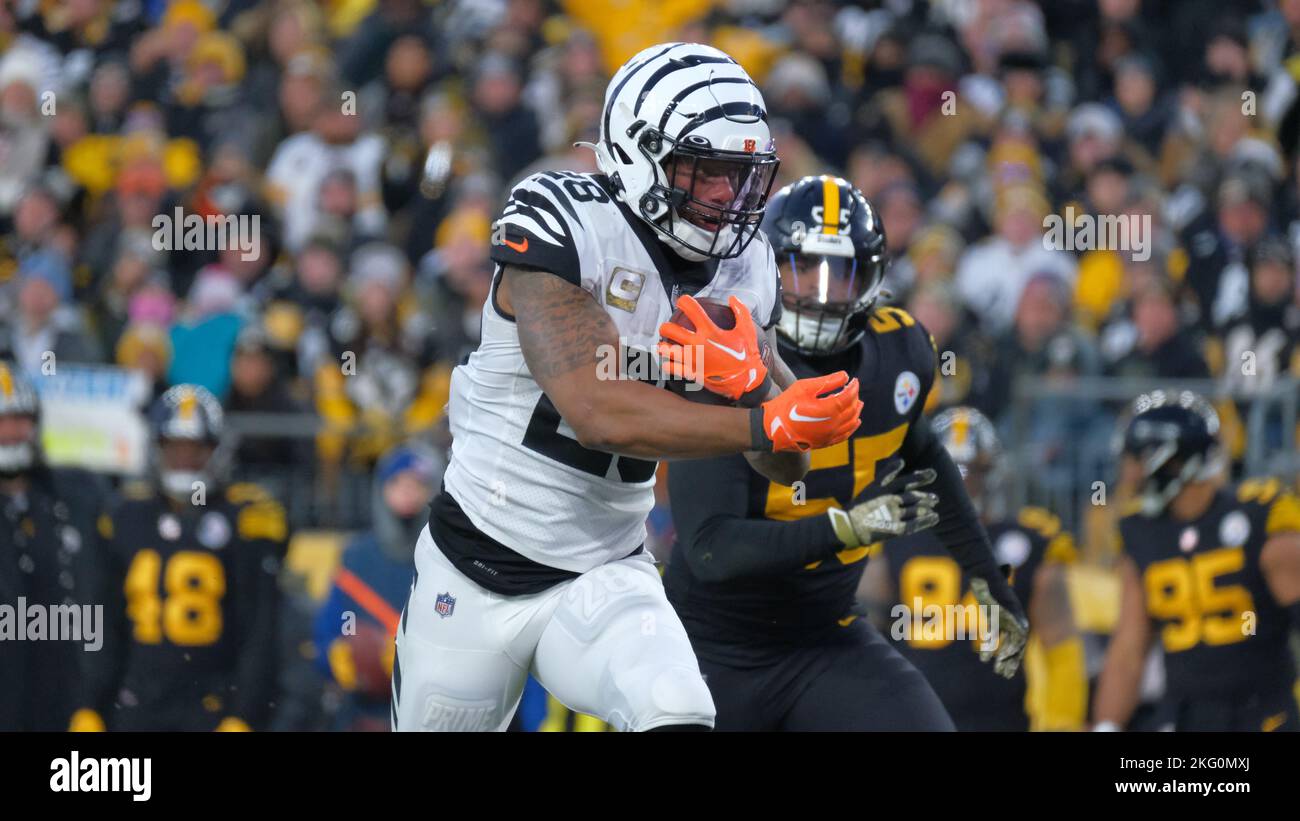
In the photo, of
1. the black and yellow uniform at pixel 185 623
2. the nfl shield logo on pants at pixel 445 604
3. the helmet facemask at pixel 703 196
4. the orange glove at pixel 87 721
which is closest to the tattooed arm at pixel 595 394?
the helmet facemask at pixel 703 196

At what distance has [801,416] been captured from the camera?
415 cm

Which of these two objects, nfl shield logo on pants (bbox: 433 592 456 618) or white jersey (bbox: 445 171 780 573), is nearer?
white jersey (bbox: 445 171 780 573)

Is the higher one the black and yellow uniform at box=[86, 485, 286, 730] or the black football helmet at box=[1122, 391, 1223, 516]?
the black football helmet at box=[1122, 391, 1223, 516]

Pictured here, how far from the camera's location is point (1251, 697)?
7.17 meters

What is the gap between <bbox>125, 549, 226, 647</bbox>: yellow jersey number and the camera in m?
8.02

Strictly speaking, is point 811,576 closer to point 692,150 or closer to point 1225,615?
point 692,150

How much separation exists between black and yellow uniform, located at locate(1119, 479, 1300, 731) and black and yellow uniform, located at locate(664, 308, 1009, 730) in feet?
5.71

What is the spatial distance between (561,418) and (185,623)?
12.7 ft

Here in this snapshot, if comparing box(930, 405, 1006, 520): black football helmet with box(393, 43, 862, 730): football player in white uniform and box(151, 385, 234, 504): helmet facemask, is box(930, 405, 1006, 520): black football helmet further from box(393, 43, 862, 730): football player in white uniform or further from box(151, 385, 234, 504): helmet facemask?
box(393, 43, 862, 730): football player in white uniform

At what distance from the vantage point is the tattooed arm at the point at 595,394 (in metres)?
4.22

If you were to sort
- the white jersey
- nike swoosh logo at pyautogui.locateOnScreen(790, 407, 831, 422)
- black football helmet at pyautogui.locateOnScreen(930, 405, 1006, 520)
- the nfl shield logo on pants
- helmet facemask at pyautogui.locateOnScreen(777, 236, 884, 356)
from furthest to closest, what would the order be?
black football helmet at pyautogui.locateOnScreen(930, 405, 1006, 520), helmet facemask at pyautogui.locateOnScreen(777, 236, 884, 356), the nfl shield logo on pants, the white jersey, nike swoosh logo at pyautogui.locateOnScreen(790, 407, 831, 422)

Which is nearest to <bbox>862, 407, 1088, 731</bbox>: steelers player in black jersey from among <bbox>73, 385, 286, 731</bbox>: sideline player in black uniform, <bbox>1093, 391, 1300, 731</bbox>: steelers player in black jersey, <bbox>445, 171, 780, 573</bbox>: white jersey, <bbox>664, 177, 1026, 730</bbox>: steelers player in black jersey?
<bbox>1093, 391, 1300, 731</bbox>: steelers player in black jersey

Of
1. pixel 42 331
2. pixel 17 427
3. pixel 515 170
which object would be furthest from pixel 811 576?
pixel 515 170

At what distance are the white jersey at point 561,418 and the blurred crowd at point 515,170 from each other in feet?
17.4
